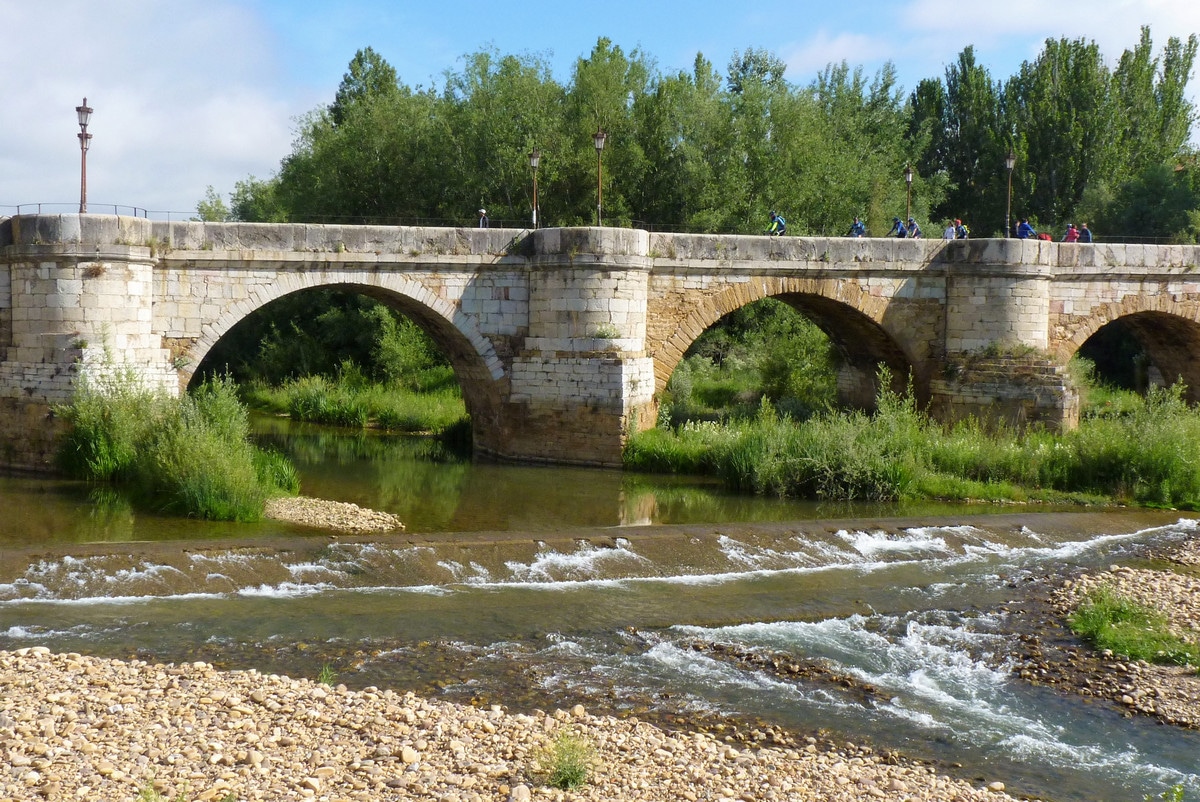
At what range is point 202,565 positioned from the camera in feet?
37.9

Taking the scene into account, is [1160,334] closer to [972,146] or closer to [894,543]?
[894,543]

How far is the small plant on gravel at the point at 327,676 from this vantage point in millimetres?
8562

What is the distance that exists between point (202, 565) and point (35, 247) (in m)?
7.84

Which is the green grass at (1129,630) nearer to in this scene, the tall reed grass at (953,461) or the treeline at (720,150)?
the tall reed grass at (953,461)

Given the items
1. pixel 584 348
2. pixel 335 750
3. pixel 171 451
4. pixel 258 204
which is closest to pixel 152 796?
pixel 335 750

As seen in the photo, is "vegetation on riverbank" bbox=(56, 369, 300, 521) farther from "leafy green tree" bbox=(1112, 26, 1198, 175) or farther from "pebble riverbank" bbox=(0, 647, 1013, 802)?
"leafy green tree" bbox=(1112, 26, 1198, 175)

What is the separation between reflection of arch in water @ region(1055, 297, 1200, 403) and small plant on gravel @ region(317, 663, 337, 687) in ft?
55.0

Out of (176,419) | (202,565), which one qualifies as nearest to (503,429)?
(176,419)

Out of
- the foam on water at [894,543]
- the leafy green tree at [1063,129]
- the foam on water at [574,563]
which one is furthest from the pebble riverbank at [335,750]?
the leafy green tree at [1063,129]

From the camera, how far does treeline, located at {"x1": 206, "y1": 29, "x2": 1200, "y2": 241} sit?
32531 mm

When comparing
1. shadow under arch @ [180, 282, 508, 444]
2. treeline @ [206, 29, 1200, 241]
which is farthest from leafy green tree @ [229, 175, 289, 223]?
shadow under arch @ [180, 282, 508, 444]

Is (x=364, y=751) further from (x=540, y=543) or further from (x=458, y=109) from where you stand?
(x=458, y=109)

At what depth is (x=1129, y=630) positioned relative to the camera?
10469mm

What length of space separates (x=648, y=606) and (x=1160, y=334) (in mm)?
17990
